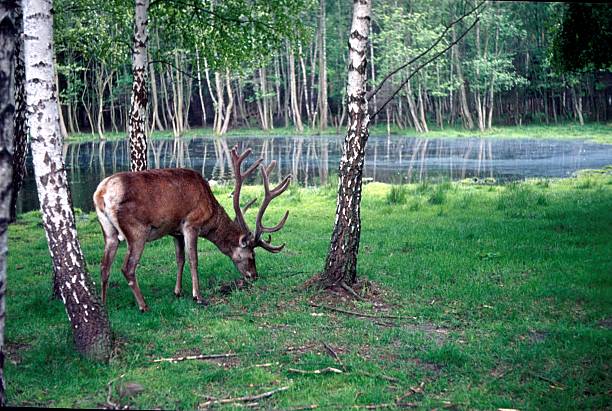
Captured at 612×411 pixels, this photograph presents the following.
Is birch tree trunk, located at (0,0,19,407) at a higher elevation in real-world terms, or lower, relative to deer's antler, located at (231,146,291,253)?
higher

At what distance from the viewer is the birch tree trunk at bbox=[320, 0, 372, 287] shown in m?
8.01

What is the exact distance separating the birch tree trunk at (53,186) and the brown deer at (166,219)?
1.15 meters

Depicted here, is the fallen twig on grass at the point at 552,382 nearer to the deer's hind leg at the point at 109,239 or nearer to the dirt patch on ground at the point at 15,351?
the dirt patch on ground at the point at 15,351

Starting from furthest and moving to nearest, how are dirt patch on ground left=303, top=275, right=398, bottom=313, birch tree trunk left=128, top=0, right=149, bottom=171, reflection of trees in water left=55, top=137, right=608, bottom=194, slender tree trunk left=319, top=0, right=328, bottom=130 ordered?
slender tree trunk left=319, top=0, right=328, bottom=130, reflection of trees in water left=55, top=137, right=608, bottom=194, birch tree trunk left=128, top=0, right=149, bottom=171, dirt patch on ground left=303, top=275, right=398, bottom=313

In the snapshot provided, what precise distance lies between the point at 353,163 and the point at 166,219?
2.17m

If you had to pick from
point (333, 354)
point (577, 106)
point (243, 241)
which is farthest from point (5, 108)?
point (577, 106)

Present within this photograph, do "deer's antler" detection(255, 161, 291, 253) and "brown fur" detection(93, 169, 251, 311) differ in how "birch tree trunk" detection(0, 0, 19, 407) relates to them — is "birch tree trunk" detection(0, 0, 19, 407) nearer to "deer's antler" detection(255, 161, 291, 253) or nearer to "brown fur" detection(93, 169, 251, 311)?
"brown fur" detection(93, 169, 251, 311)

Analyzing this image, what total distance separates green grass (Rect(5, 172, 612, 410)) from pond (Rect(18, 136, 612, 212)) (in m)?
8.07

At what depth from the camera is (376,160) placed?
2800 cm

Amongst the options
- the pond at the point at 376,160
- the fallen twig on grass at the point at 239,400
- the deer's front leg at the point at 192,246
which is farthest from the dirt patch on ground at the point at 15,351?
the pond at the point at 376,160

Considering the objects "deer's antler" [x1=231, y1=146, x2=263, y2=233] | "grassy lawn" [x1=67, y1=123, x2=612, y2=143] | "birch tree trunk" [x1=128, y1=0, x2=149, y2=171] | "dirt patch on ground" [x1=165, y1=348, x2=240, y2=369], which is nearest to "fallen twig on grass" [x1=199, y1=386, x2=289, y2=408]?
"dirt patch on ground" [x1=165, y1=348, x2=240, y2=369]

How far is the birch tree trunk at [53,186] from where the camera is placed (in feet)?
19.0

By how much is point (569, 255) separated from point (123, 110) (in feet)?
168

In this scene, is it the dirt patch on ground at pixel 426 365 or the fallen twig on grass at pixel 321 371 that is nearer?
the fallen twig on grass at pixel 321 371
